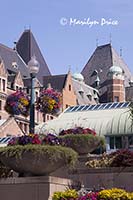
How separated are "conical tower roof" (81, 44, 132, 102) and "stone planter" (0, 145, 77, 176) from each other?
9417cm

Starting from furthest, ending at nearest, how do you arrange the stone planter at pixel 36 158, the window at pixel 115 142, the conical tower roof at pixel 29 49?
the conical tower roof at pixel 29 49 < the window at pixel 115 142 < the stone planter at pixel 36 158

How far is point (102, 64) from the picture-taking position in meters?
111

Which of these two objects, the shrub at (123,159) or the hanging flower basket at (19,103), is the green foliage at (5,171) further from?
the hanging flower basket at (19,103)

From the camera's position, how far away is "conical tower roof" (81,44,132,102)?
109125 mm

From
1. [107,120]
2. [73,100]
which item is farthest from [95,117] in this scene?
[73,100]

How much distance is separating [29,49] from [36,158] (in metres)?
81.7

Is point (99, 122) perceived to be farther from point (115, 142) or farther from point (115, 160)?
point (115, 160)

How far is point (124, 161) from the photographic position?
14.1 metres

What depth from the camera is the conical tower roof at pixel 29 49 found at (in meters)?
92.0

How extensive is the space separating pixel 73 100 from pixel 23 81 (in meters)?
13.2

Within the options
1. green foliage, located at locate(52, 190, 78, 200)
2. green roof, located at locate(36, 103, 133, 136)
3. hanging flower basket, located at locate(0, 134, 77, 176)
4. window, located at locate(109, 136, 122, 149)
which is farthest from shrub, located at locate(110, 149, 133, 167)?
green roof, located at locate(36, 103, 133, 136)

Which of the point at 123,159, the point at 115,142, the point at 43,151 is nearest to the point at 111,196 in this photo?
the point at 43,151

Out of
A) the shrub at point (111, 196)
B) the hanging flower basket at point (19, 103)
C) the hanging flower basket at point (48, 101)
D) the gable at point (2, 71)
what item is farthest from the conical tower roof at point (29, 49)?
the shrub at point (111, 196)

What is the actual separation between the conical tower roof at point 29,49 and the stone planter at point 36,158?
256 ft
